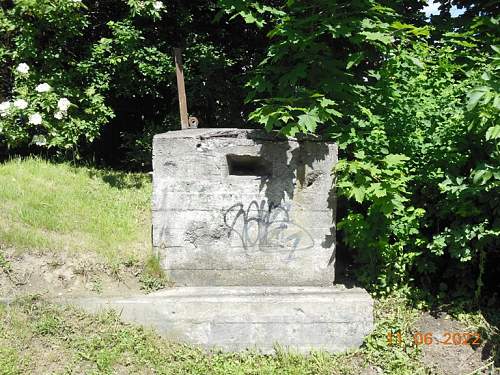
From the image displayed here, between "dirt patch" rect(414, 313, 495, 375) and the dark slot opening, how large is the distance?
178cm

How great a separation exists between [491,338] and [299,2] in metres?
3.15

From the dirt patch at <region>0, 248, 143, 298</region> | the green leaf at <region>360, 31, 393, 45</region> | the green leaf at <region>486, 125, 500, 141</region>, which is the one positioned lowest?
the dirt patch at <region>0, 248, 143, 298</region>

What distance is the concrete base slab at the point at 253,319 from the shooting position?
396 centimetres

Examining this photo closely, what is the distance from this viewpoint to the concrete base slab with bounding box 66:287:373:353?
396 centimetres

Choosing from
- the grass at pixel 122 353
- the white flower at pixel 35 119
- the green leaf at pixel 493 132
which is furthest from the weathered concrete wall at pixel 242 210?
the white flower at pixel 35 119

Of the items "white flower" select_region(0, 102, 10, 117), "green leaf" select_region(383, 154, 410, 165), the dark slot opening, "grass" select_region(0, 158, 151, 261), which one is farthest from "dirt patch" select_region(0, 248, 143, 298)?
"green leaf" select_region(383, 154, 410, 165)

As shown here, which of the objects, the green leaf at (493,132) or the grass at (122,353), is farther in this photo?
the grass at (122,353)

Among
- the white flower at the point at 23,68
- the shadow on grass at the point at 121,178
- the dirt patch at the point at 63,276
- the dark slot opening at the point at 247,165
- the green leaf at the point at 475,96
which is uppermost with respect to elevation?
the white flower at the point at 23,68

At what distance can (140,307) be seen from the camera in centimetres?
397

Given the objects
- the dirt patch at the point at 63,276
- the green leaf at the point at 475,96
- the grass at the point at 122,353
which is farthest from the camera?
the dirt patch at the point at 63,276

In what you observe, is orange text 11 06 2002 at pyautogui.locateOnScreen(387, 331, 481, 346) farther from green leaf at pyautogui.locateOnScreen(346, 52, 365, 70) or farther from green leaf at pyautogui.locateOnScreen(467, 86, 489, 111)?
green leaf at pyautogui.locateOnScreen(346, 52, 365, 70)

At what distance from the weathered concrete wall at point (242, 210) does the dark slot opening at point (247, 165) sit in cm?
2

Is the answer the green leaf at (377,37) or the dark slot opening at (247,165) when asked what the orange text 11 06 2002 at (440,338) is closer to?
the dark slot opening at (247,165)

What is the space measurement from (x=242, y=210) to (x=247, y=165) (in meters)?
0.43
